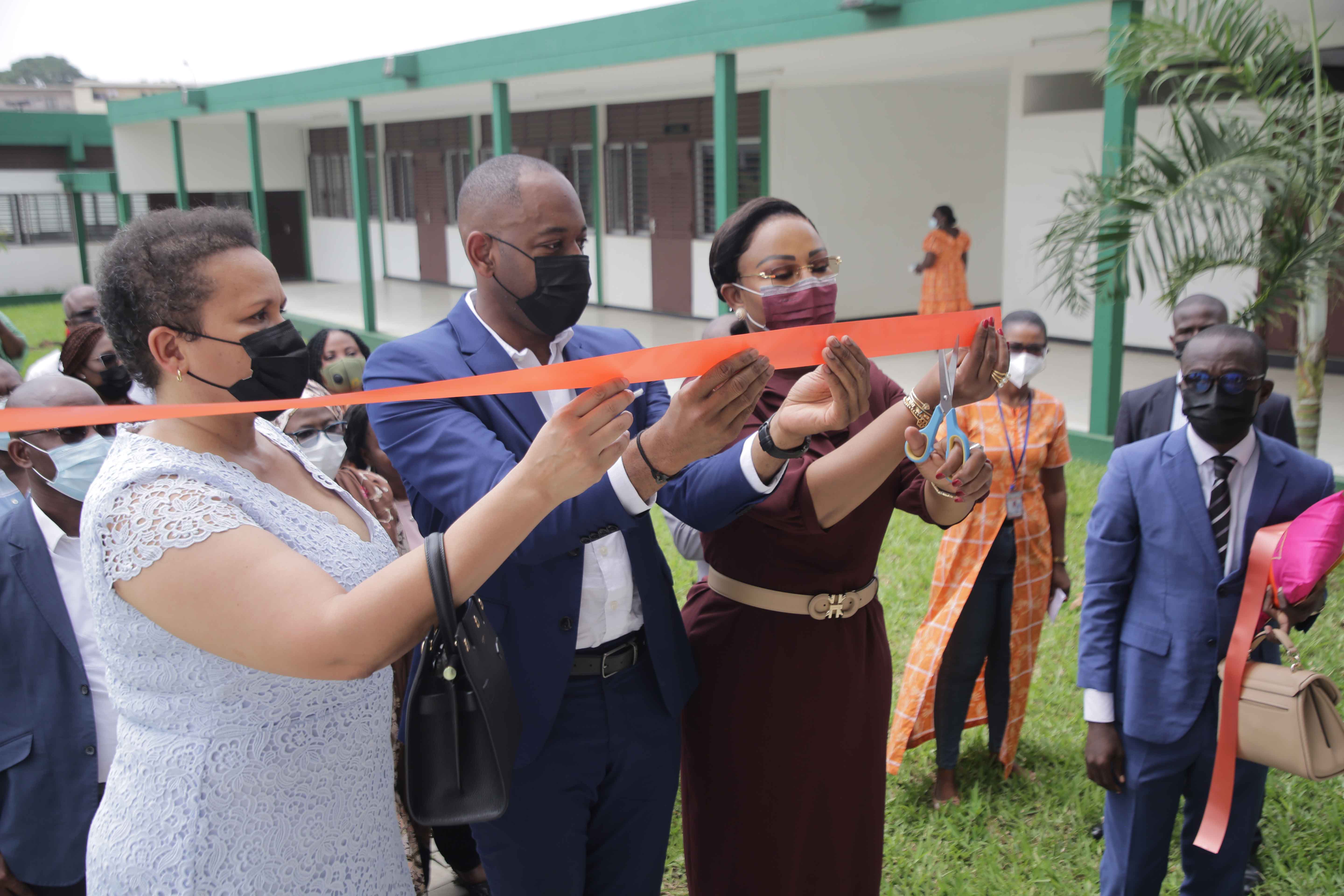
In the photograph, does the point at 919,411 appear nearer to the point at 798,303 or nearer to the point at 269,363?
the point at 798,303

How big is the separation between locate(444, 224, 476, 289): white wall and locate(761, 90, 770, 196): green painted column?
777cm

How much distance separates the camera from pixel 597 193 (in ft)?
56.4

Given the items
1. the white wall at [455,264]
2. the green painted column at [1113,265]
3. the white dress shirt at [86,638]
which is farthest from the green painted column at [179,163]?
the white dress shirt at [86,638]

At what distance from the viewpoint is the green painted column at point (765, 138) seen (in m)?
13.8

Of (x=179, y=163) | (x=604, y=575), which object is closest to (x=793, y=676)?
(x=604, y=575)

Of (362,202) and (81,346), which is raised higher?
(362,202)

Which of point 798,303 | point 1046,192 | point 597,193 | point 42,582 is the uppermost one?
point 597,193

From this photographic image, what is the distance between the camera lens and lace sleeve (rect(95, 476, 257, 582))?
140 cm

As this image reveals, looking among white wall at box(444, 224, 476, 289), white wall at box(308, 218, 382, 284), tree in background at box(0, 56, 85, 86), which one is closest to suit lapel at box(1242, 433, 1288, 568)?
white wall at box(444, 224, 476, 289)

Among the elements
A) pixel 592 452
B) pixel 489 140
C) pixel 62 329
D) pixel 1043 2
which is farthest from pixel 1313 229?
pixel 62 329

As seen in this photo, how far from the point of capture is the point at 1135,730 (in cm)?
250

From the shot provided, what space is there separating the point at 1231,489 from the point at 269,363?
7.39 ft

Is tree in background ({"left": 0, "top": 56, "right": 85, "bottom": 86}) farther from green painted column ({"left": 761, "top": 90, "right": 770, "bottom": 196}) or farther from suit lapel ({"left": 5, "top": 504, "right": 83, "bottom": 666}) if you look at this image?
suit lapel ({"left": 5, "top": 504, "right": 83, "bottom": 666})

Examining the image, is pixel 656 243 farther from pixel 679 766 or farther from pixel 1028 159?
pixel 679 766
